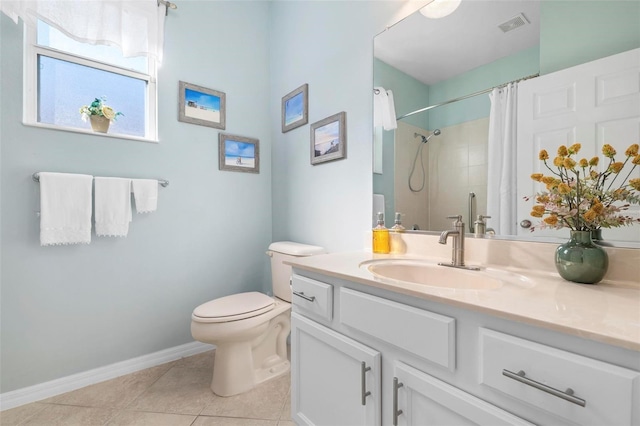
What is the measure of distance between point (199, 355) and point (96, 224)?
1.09 m

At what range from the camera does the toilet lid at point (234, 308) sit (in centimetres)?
151

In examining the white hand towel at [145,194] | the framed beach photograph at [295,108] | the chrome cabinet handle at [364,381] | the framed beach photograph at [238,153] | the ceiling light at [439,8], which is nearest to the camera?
the chrome cabinet handle at [364,381]

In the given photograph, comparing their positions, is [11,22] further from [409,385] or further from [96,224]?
[409,385]

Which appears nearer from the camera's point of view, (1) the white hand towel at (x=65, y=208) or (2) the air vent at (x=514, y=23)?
(2) the air vent at (x=514, y=23)

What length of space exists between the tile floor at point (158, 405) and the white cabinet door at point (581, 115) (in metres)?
1.46

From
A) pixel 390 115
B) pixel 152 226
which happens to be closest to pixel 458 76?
pixel 390 115

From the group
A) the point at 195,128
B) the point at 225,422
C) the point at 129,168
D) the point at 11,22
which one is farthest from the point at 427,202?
the point at 11,22

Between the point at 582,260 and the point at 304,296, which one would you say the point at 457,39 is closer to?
the point at 582,260

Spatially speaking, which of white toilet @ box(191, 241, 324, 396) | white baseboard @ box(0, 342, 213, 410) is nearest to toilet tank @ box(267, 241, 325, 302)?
white toilet @ box(191, 241, 324, 396)

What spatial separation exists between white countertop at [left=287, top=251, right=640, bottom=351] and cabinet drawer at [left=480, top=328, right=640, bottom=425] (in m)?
0.05

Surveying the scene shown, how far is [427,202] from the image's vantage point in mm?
1337

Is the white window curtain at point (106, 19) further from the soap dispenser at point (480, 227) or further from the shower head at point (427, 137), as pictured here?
the soap dispenser at point (480, 227)

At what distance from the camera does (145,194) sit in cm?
176

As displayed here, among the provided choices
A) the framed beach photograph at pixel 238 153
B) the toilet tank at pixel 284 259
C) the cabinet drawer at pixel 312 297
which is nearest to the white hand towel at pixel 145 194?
the framed beach photograph at pixel 238 153
